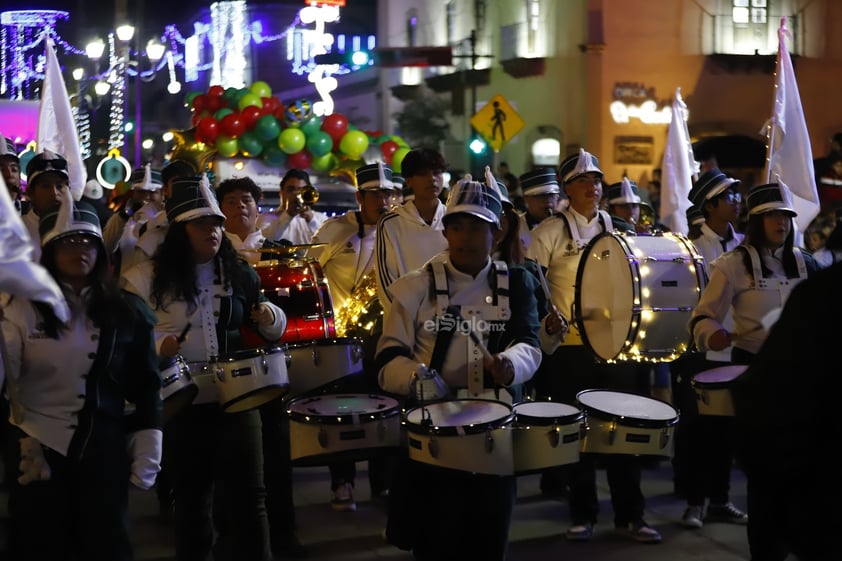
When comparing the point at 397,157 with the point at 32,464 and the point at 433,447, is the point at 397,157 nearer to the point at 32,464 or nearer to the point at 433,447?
the point at 433,447

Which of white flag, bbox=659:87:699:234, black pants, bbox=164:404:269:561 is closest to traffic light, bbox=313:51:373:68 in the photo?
white flag, bbox=659:87:699:234

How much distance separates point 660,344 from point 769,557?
219 cm

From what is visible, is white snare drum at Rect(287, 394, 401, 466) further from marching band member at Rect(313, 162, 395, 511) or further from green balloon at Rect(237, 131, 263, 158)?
green balloon at Rect(237, 131, 263, 158)

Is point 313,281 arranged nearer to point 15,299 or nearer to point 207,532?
point 207,532

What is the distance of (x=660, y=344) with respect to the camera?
7809mm

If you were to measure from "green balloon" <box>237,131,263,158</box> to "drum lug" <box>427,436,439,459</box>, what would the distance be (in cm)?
1148

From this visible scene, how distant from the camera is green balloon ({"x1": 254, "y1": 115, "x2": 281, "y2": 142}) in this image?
1598cm

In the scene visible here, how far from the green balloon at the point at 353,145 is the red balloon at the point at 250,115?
1.20 metres

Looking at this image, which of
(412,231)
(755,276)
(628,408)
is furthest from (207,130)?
(628,408)

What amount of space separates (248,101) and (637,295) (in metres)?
10.00

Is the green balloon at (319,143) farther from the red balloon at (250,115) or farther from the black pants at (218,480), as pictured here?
the black pants at (218,480)

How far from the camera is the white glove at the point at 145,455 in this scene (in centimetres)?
502

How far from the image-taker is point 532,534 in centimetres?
802

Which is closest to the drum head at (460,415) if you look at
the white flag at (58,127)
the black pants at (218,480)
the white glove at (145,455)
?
the white glove at (145,455)
